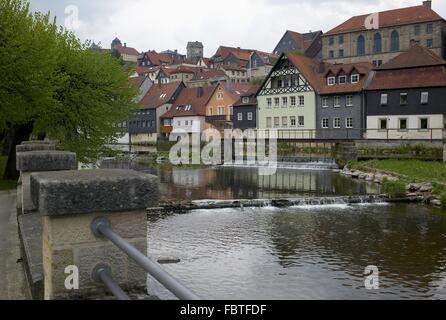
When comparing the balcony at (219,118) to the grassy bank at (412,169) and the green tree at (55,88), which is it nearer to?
the grassy bank at (412,169)

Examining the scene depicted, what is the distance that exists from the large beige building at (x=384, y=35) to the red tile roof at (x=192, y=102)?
26.8m

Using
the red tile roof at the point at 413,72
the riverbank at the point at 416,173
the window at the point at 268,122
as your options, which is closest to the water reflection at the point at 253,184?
the riverbank at the point at 416,173

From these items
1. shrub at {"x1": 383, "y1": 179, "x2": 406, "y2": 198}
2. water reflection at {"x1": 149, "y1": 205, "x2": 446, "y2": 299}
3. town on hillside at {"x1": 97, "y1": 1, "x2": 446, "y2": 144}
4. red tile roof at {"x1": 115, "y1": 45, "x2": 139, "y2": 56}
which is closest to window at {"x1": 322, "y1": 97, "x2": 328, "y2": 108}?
town on hillside at {"x1": 97, "y1": 1, "x2": 446, "y2": 144}

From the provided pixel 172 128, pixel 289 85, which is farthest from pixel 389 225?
pixel 172 128

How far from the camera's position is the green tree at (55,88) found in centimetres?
1942

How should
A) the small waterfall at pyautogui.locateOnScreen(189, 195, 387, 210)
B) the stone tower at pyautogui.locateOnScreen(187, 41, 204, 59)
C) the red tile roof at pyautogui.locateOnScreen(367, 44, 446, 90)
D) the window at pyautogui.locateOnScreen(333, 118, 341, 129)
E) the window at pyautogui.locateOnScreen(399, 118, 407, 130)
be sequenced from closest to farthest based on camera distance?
the small waterfall at pyautogui.locateOnScreen(189, 195, 387, 210)
the red tile roof at pyautogui.locateOnScreen(367, 44, 446, 90)
the window at pyautogui.locateOnScreen(399, 118, 407, 130)
the window at pyautogui.locateOnScreen(333, 118, 341, 129)
the stone tower at pyautogui.locateOnScreen(187, 41, 204, 59)

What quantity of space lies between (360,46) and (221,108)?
2997cm

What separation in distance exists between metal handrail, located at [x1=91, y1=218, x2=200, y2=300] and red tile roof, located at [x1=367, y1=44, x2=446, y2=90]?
4841cm

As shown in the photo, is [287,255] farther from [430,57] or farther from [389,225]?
[430,57]

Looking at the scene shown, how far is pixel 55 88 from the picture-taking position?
21.6m

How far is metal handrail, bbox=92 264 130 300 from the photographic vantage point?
327cm

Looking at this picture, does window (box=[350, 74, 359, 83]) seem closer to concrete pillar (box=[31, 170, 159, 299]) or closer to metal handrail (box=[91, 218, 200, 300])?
concrete pillar (box=[31, 170, 159, 299])

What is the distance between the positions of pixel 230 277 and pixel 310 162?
3667 cm

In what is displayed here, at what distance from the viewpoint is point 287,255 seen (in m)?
14.2
